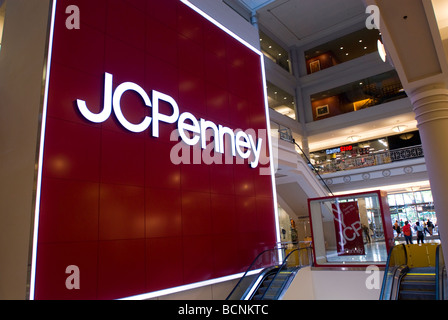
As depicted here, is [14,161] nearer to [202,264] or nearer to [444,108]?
[202,264]

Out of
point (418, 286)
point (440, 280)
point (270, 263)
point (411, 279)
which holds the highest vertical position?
point (270, 263)

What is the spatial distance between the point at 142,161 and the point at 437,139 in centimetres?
503

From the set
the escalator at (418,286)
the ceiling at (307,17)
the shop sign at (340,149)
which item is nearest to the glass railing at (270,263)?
the escalator at (418,286)

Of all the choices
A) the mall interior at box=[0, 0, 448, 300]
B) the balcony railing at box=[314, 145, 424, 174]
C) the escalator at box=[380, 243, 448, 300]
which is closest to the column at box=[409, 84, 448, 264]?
the mall interior at box=[0, 0, 448, 300]

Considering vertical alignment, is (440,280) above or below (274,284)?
above

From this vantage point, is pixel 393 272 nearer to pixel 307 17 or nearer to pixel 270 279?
pixel 270 279

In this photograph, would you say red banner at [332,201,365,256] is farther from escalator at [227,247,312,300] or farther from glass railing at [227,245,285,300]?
glass railing at [227,245,285,300]

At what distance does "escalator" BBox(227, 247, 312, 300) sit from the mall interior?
0.10 m

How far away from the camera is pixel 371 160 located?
1862cm

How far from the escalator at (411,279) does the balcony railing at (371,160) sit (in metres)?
10.8

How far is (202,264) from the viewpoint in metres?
7.49

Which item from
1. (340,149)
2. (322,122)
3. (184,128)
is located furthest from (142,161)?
(340,149)

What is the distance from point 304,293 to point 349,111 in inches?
658
